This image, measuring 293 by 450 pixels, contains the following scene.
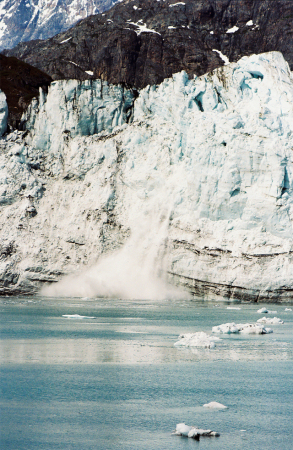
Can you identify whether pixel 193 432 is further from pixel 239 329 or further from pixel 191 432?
pixel 239 329

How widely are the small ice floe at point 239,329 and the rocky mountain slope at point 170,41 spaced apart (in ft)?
186

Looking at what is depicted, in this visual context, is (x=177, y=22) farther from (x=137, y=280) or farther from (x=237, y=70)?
(x=137, y=280)

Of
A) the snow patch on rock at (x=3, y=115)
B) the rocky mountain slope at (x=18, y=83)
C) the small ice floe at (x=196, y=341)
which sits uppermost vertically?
the rocky mountain slope at (x=18, y=83)

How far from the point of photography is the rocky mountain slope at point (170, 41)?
74625mm

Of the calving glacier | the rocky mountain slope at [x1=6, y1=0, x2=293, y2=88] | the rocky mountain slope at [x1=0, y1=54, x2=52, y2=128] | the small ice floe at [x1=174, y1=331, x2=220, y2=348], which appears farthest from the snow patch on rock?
the rocky mountain slope at [x1=6, y1=0, x2=293, y2=88]

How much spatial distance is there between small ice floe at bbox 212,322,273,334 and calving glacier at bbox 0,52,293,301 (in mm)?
12073

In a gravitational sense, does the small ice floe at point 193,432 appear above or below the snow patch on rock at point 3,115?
below

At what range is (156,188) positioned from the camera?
3588 centimetres

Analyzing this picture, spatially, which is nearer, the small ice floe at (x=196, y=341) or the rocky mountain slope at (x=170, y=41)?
the small ice floe at (x=196, y=341)

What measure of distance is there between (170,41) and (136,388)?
235 feet

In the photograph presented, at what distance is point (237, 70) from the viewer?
115ft

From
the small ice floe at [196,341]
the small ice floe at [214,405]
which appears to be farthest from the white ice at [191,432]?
the small ice floe at [196,341]

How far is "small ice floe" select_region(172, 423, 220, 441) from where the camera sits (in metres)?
8.35

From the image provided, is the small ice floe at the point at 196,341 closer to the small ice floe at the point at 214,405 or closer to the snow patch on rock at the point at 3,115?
the small ice floe at the point at 214,405
